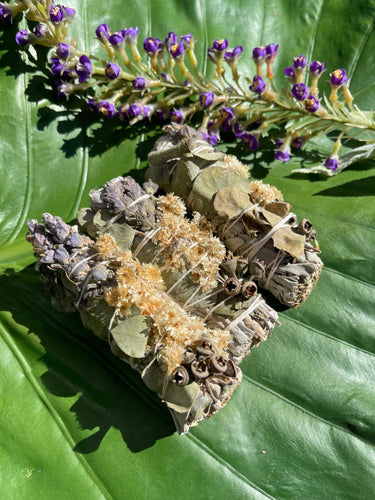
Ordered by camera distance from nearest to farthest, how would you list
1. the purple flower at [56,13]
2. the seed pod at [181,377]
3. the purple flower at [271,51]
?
the seed pod at [181,377] < the purple flower at [56,13] < the purple flower at [271,51]

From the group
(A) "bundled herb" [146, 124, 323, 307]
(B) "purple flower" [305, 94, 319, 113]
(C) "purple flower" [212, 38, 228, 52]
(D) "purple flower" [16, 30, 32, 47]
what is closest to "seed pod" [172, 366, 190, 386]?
(A) "bundled herb" [146, 124, 323, 307]

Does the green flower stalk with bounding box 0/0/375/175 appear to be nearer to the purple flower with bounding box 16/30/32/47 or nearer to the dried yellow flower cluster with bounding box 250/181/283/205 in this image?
the purple flower with bounding box 16/30/32/47

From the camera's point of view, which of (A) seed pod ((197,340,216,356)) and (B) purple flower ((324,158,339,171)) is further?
(B) purple flower ((324,158,339,171))

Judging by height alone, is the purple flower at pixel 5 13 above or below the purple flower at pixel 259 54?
above

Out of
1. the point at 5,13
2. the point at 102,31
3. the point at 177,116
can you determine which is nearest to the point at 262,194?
the point at 177,116

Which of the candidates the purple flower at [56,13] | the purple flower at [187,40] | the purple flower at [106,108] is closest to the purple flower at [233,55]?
the purple flower at [187,40]

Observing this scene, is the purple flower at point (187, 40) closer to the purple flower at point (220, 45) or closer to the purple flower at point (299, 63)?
the purple flower at point (220, 45)
